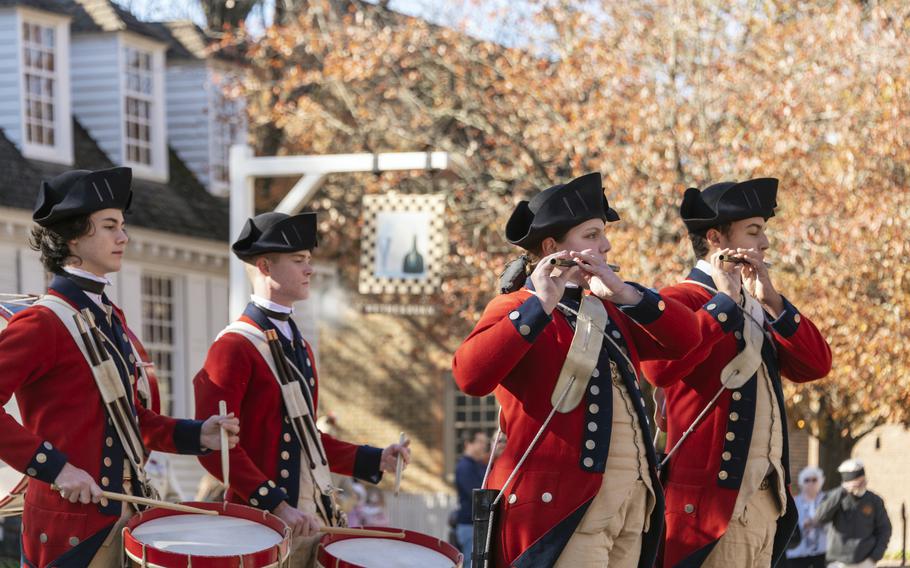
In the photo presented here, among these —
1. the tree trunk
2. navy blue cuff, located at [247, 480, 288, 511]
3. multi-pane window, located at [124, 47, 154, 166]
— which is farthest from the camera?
multi-pane window, located at [124, 47, 154, 166]

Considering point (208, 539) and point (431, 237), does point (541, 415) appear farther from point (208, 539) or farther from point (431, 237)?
point (431, 237)

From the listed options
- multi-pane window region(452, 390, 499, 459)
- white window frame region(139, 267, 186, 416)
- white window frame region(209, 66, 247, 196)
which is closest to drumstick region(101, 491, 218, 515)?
white window frame region(139, 267, 186, 416)

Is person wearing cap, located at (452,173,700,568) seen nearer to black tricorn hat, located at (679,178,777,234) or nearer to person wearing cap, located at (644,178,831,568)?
person wearing cap, located at (644,178,831,568)

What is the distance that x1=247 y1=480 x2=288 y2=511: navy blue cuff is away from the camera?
21.6 feet

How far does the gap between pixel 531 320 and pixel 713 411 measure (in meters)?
1.54

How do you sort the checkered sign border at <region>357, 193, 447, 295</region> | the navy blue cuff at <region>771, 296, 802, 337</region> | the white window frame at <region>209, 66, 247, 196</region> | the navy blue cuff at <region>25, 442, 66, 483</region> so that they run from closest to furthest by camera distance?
the navy blue cuff at <region>25, 442, 66, 483</region> → the navy blue cuff at <region>771, 296, 802, 337</region> → the checkered sign border at <region>357, 193, 447, 295</region> → the white window frame at <region>209, 66, 247, 196</region>

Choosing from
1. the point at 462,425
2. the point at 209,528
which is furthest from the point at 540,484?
the point at 462,425

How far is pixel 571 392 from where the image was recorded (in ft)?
19.2

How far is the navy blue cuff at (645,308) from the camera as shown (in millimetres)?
5895

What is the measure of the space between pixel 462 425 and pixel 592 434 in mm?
23932

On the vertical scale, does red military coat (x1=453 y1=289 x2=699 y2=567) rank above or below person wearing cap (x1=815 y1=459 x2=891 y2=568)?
above

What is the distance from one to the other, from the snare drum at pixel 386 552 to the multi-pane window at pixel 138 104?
17.6m

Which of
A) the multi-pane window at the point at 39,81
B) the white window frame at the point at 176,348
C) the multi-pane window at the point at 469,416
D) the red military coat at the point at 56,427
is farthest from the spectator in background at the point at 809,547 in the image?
the multi-pane window at the point at 469,416

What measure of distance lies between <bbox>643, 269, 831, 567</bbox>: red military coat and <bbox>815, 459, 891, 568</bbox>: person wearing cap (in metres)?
8.97
